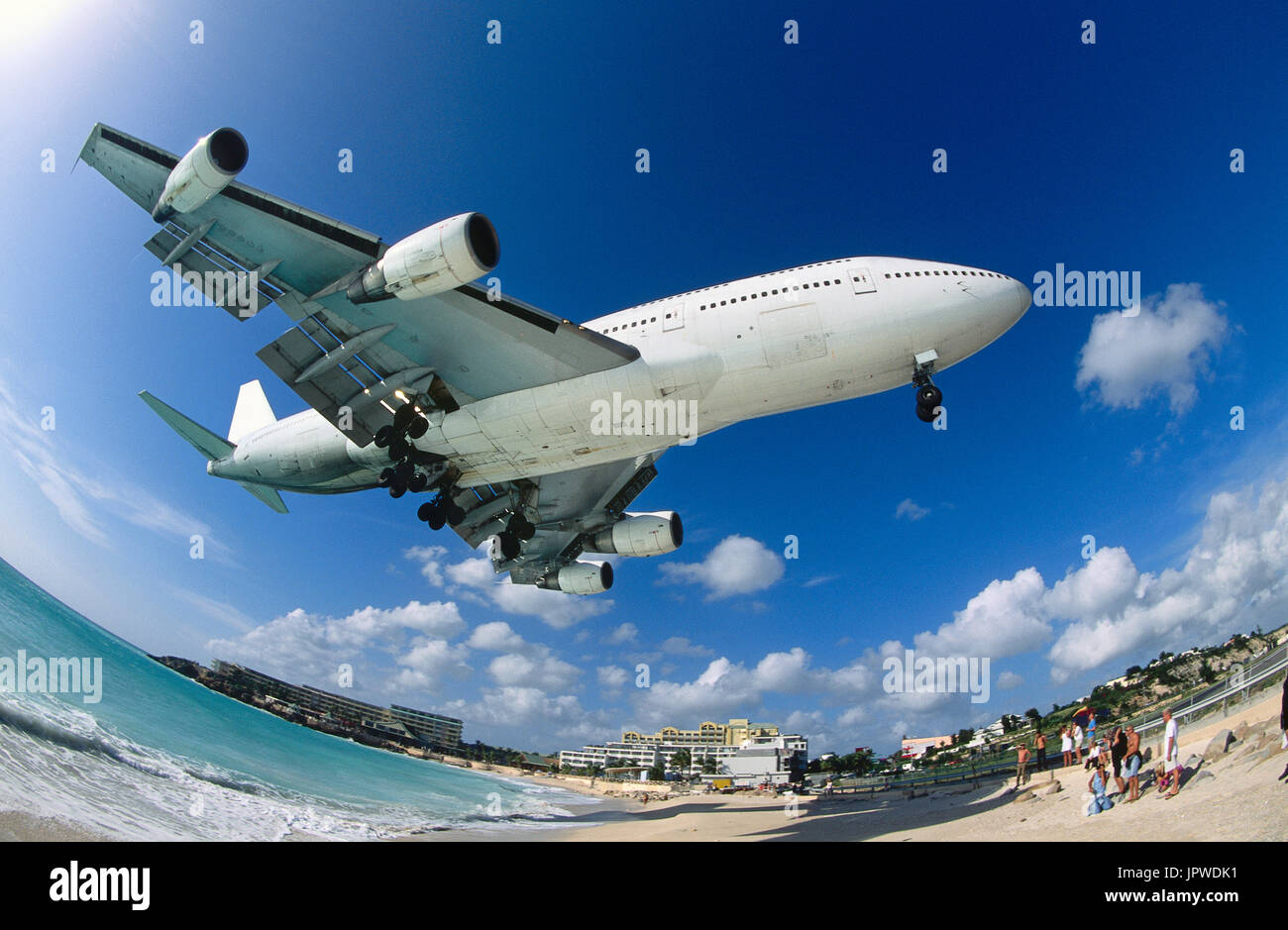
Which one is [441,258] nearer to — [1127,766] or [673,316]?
[673,316]

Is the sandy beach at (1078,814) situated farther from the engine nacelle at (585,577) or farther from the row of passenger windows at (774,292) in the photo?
the row of passenger windows at (774,292)

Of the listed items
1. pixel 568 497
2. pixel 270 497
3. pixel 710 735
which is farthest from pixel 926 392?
pixel 710 735

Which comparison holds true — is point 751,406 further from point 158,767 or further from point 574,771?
point 574,771

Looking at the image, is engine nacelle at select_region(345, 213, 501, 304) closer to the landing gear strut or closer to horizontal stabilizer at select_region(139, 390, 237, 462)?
the landing gear strut

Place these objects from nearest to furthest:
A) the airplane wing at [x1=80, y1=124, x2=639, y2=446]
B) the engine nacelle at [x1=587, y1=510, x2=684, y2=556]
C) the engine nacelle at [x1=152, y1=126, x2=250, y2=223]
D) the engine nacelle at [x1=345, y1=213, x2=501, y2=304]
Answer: the engine nacelle at [x1=152, y1=126, x2=250, y2=223]
the engine nacelle at [x1=345, y1=213, x2=501, y2=304]
the airplane wing at [x1=80, y1=124, x2=639, y2=446]
the engine nacelle at [x1=587, y1=510, x2=684, y2=556]

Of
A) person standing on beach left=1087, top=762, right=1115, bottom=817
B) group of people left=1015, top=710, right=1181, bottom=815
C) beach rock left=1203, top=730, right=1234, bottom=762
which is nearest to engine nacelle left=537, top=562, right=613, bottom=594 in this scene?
group of people left=1015, top=710, right=1181, bottom=815

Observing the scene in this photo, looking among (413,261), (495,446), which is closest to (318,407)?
(495,446)
